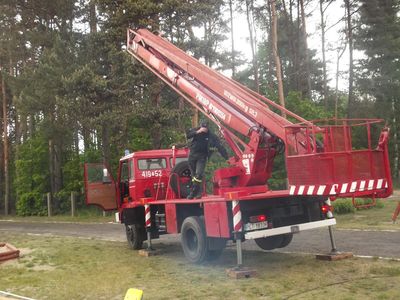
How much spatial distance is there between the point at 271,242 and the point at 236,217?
104 inches

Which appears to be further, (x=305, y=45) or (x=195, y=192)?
(x=305, y=45)

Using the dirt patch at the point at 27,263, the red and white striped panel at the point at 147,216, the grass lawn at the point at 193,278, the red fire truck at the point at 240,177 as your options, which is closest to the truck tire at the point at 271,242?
the red fire truck at the point at 240,177

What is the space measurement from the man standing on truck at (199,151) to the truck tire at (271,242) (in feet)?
6.32

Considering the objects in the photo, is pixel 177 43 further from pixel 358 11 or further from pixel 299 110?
pixel 358 11

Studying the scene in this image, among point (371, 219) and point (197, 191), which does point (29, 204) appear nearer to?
point (371, 219)

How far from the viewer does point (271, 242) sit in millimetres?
10430

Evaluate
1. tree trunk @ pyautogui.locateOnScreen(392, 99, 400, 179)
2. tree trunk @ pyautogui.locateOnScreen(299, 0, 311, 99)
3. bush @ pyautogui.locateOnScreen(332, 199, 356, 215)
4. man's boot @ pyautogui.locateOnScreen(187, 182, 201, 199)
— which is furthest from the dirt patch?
tree trunk @ pyautogui.locateOnScreen(392, 99, 400, 179)

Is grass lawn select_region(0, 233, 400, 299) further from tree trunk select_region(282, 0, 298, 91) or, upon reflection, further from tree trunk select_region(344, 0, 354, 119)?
tree trunk select_region(282, 0, 298, 91)

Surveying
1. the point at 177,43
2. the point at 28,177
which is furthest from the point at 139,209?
the point at 28,177

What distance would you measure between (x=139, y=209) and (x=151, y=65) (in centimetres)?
392

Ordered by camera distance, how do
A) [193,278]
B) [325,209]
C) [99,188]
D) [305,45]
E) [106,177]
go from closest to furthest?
[193,278] < [325,209] < [106,177] < [99,188] < [305,45]

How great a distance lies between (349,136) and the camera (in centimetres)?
761

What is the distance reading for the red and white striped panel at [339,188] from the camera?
23.9ft

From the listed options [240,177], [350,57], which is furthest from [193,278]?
[350,57]
